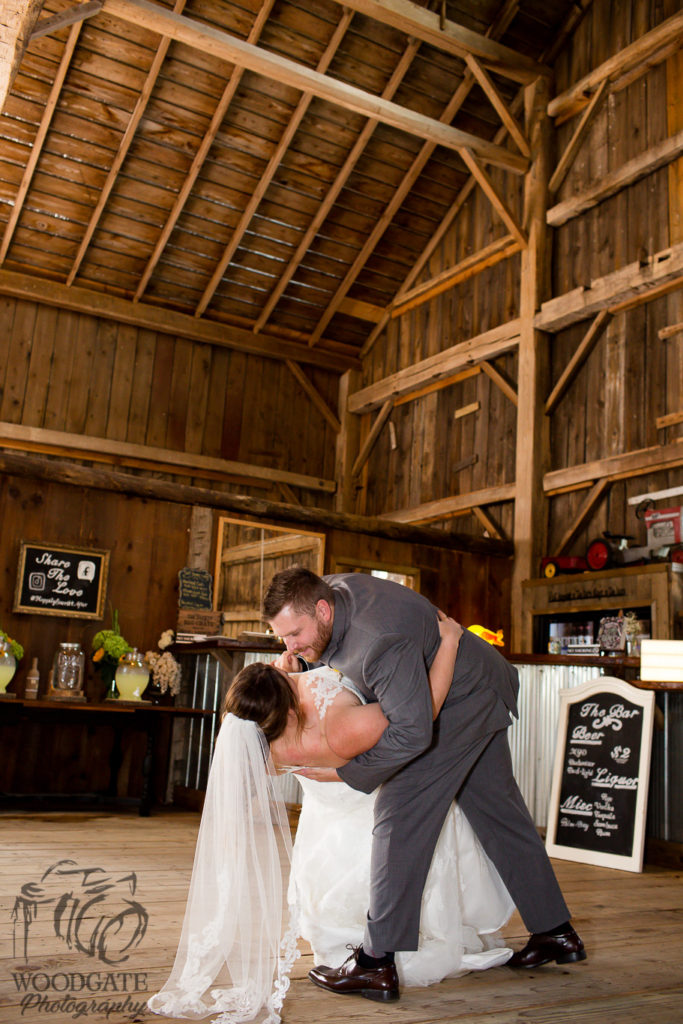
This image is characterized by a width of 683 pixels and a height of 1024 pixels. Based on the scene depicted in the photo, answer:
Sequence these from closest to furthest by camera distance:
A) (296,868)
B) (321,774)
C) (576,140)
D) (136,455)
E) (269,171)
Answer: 1. (321,774)
2. (296,868)
3. (576,140)
4. (269,171)
5. (136,455)

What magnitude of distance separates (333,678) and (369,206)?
27.8 ft

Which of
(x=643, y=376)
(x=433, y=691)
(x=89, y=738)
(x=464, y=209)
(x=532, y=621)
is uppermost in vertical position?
(x=464, y=209)

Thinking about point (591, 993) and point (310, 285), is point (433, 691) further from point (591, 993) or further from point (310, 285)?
point (310, 285)

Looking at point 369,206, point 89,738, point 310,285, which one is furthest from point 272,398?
point 89,738

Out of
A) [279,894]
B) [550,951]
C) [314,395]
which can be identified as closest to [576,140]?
[314,395]

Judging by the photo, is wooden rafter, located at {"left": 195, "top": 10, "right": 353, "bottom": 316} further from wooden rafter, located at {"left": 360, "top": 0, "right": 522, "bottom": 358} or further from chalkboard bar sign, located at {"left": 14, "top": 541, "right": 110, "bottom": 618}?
chalkboard bar sign, located at {"left": 14, "top": 541, "right": 110, "bottom": 618}

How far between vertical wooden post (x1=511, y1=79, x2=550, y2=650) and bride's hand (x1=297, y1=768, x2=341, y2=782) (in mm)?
5877

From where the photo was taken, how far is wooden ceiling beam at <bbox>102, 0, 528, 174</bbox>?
24.4 feet

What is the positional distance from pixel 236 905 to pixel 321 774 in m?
0.40

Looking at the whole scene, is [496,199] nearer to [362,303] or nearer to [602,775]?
[362,303]

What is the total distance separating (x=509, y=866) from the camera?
8.43 feet

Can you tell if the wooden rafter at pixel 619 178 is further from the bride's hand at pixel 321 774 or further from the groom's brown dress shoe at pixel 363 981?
the groom's brown dress shoe at pixel 363 981

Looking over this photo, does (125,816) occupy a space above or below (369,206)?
below

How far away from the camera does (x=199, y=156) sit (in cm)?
898
